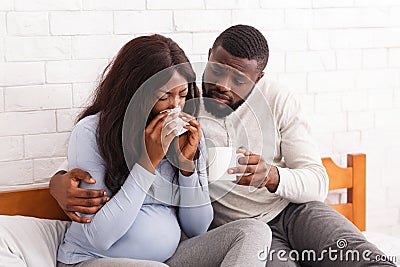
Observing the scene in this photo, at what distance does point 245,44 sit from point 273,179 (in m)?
0.35

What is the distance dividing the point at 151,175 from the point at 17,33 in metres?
0.58

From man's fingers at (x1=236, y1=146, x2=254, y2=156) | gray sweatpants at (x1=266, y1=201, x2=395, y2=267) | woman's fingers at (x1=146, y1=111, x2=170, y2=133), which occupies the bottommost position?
gray sweatpants at (x1=266, y1=201, x2=395, y2=267)

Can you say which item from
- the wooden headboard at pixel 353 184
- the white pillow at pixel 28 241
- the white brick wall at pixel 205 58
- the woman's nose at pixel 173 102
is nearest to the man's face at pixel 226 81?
the woman's nose at pixel 173 102

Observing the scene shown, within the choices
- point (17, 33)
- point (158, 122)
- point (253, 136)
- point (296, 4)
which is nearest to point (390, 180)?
point (296, 4)

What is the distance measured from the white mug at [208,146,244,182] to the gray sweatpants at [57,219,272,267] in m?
0.12

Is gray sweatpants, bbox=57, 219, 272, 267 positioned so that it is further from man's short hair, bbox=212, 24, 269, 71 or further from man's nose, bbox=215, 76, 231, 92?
man's short hair, bbox=212, 24, 269, 71

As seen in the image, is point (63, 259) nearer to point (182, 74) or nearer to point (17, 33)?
point (182, 74)

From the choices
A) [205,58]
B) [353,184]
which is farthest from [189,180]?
[353,184]

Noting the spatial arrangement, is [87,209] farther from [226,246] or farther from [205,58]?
[205,58]


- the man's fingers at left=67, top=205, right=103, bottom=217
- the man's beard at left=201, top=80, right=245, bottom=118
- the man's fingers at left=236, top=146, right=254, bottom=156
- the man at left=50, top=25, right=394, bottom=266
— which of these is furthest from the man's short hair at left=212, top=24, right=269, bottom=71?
the man's fingers at left=67, top=205, right=103, bottom=217

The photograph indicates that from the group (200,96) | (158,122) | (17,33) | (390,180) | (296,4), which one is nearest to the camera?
(158,122)

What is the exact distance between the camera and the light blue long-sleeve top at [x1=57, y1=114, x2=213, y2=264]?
1.46 meters

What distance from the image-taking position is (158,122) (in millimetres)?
1451

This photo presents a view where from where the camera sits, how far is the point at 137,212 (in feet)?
4.82
